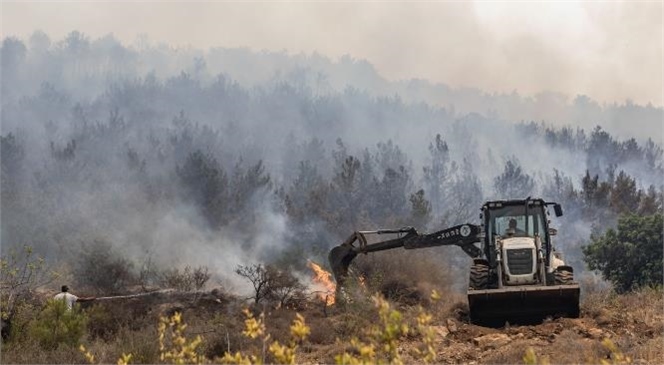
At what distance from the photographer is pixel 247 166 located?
76.2 meters

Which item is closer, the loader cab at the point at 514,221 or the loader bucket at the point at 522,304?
the loader bucket at the point at 522,304

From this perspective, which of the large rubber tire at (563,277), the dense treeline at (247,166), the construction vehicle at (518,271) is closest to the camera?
the construction vehicle at (518,271)

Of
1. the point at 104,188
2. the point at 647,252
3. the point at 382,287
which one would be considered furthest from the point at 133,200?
the point at 647,252

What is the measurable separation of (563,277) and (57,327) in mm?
11337

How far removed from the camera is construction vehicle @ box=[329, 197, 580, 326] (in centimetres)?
1653

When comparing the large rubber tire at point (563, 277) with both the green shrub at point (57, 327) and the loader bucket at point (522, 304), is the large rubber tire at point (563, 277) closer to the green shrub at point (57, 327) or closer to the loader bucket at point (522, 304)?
the loader bucket at point (522, 304)

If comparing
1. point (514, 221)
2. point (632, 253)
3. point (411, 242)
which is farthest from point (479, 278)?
point (632, 253)

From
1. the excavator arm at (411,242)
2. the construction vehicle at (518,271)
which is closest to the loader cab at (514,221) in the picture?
the construction vehicle at (518,271)

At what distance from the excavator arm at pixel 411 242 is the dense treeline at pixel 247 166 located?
56.4ft

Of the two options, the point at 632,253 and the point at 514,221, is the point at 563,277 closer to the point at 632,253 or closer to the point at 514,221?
the point at 514,221

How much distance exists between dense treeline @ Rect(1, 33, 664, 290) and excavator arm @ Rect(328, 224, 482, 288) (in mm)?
17181

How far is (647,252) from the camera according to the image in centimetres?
2809

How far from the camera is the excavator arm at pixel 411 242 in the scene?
820 inches

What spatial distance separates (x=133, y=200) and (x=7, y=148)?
1713 centimetres
